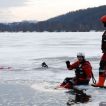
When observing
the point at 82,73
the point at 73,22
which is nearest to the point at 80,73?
the point at 82,73

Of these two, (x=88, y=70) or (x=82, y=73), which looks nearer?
(x=88, y=70)

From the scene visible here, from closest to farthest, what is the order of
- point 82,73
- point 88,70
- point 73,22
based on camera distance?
point 88,70 < point 82,73 < point 73,22

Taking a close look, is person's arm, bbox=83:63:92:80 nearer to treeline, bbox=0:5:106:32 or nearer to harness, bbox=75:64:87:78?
harness, bbox=75:64:87:78

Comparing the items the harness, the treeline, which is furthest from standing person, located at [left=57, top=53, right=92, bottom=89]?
the treeline

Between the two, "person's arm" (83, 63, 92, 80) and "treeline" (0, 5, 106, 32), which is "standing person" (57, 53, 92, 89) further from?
"treeline" (0, 5, 106, 32)

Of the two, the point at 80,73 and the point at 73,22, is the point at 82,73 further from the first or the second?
the point at 73,22

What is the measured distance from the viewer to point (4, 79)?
1305 centimetres

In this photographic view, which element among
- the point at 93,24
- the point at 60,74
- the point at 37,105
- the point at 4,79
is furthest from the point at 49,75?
the point at 93,24

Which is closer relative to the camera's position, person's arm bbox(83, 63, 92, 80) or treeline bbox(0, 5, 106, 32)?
person's arm bbox(83, 63, 92, 80)

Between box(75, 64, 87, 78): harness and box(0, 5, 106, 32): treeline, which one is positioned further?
box(0, 5, 106, 32): treeline

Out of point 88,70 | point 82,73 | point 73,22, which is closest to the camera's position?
point 88,70

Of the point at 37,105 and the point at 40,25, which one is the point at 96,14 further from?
the point at 37,105

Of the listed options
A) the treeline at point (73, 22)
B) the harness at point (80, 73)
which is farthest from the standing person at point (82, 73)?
the treeline at point (73, 22)

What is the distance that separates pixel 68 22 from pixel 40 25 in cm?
1291
